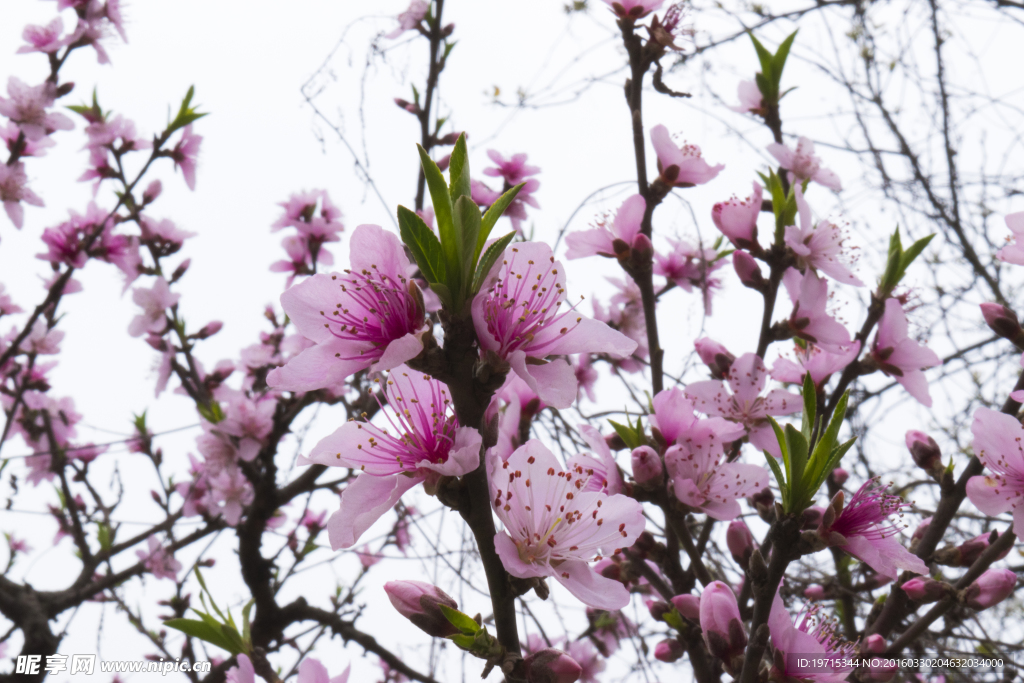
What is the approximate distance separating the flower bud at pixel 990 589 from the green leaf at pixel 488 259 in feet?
3.51

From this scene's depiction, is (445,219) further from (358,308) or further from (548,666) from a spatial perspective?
(548,666)

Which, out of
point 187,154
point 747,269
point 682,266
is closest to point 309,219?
point 187,154

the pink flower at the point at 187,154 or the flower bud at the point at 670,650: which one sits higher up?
the pink flower at the point at 187,154

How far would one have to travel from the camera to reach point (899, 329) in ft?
4.82

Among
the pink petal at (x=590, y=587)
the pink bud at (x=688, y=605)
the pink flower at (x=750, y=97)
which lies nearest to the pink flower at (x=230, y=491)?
the pink bud at (x=688, y=605)

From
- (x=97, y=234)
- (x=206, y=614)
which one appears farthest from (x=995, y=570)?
(x=97, y=234)

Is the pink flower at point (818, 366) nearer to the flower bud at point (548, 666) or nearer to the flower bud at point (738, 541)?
the flower bud at point (738, 541)

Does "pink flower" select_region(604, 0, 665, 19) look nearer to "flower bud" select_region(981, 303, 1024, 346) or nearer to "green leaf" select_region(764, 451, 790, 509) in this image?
"flower bud" select_region(981, 303, 1024, 346)

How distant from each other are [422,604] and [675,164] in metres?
1.20

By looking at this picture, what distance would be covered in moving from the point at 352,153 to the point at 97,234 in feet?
3.78

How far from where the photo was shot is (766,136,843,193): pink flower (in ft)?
5.89

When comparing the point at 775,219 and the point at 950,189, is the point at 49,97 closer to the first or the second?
the point at 775,219

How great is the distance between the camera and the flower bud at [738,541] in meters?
1.24

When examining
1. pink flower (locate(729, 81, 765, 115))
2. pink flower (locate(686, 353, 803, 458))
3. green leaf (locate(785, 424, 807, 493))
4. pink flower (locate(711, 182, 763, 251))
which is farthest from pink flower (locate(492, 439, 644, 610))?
pink flower (locate(729, 81, 765, 115))
